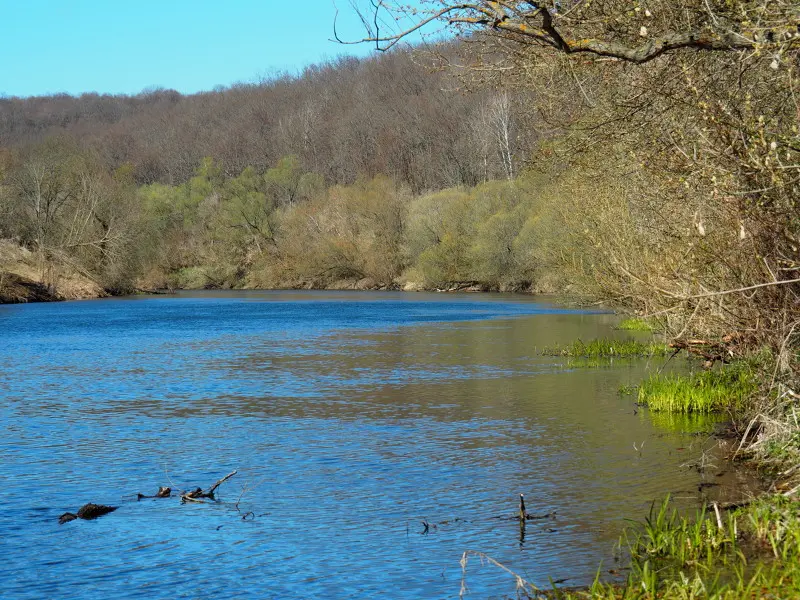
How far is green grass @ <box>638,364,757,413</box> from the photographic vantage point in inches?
707

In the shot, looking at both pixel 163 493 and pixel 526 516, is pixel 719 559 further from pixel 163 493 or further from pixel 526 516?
pixel 163 493

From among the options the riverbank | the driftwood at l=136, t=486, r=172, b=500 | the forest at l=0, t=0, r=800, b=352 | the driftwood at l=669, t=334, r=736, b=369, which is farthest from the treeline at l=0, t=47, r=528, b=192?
the driftwood at l=136, t=486, r=172, b=500

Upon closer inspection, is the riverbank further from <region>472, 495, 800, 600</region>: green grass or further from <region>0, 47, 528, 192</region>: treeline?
<region>472, 495, 800, 600</region>: green grass

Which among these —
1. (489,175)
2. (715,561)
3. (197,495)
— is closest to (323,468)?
(197,495)

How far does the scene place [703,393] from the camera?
720 inches

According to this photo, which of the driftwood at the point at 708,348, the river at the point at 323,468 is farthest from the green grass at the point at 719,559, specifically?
the driftwood at the point at 708,348

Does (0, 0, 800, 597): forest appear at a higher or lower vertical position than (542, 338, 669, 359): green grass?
higher

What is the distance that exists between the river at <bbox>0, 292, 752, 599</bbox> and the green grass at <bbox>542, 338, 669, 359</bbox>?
0.95m

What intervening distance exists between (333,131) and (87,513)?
457 feet

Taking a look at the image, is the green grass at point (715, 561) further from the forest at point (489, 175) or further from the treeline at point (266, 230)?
the treeline at point (266, 230)

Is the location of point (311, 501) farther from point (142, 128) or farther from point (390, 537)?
point (142, 128)

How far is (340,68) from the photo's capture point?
179 m

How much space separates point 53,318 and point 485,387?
33.0 metres

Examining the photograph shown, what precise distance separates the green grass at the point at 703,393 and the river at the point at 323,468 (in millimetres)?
608
